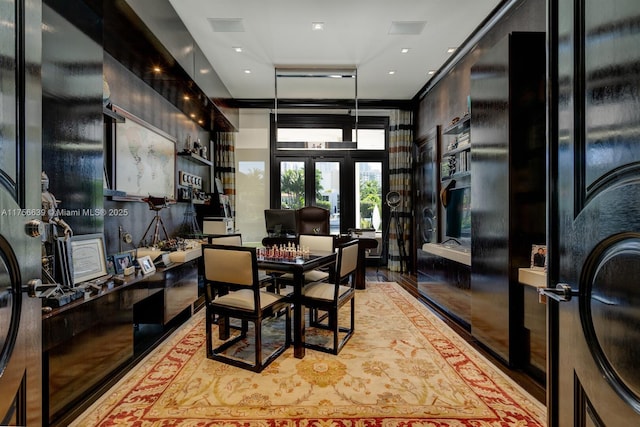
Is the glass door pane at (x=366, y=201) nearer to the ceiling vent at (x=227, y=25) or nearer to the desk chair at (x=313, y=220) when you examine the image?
the desk chair at (x=313, y=220)

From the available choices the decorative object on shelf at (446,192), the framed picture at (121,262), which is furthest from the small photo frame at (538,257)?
the framed picture at (121,262)

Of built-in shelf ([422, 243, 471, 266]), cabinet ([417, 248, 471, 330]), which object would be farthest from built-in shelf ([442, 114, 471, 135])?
cabinet ([417, 248, 471, 330])

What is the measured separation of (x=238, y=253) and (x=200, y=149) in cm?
286

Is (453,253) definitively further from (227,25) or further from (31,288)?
(227,25)

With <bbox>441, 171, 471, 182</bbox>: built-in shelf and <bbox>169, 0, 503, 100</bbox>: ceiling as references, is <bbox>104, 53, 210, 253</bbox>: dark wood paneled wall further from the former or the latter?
<bbox>441, 171, 471, 182</bbox>: built-in shelf

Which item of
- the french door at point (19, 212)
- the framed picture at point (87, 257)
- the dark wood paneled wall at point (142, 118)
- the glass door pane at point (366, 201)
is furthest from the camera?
the glass door pane at point (366, 201)

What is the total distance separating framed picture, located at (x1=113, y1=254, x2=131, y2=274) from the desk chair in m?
2.63

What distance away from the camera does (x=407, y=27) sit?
3.41 m

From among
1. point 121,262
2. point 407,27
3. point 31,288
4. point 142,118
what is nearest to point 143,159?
point 142,118

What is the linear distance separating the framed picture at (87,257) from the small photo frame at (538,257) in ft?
10.3

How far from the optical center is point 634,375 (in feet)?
Result: 2.34

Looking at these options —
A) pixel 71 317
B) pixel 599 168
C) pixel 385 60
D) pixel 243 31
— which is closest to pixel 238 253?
pixel 71 317

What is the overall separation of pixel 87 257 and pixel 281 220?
2482 millimetres

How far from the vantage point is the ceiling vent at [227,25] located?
10.7 ft
